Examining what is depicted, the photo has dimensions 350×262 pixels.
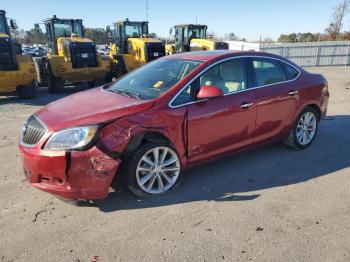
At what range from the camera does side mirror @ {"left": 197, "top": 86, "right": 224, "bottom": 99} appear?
4.07 m

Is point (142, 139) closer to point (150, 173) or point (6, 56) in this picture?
point (150, 173)

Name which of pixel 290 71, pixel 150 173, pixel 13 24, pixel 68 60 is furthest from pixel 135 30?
pixel 150 173

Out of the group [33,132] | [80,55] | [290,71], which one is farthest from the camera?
[80,55]

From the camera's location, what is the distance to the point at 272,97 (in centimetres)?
492

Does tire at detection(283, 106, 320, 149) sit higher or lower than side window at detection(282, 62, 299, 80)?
lower

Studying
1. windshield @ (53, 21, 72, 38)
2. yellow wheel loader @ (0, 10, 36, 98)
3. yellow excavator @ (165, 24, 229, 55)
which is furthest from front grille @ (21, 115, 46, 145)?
yellow excavator @ (165, 24, 229, 55)

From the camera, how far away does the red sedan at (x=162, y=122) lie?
3531 millimetres

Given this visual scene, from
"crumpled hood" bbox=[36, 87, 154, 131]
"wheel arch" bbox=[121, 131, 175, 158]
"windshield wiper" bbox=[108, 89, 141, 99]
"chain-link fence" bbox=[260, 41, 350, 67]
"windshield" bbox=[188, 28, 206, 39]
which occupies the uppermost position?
"windshield" bbox=[188, 28, 206, 39]

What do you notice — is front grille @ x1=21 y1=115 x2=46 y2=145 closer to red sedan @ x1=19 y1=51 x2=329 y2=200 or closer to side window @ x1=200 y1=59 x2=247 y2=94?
red sedan @ x1=19 y1=51 x2=329 y2=200

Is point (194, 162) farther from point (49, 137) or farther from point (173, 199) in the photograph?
point (49, 137)

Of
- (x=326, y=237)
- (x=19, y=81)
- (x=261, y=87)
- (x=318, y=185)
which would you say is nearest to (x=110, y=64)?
(x=19, y=81)

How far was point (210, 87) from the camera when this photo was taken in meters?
4.14

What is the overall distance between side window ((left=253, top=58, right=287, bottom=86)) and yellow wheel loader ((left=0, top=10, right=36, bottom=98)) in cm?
846

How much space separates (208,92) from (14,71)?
8752mm
